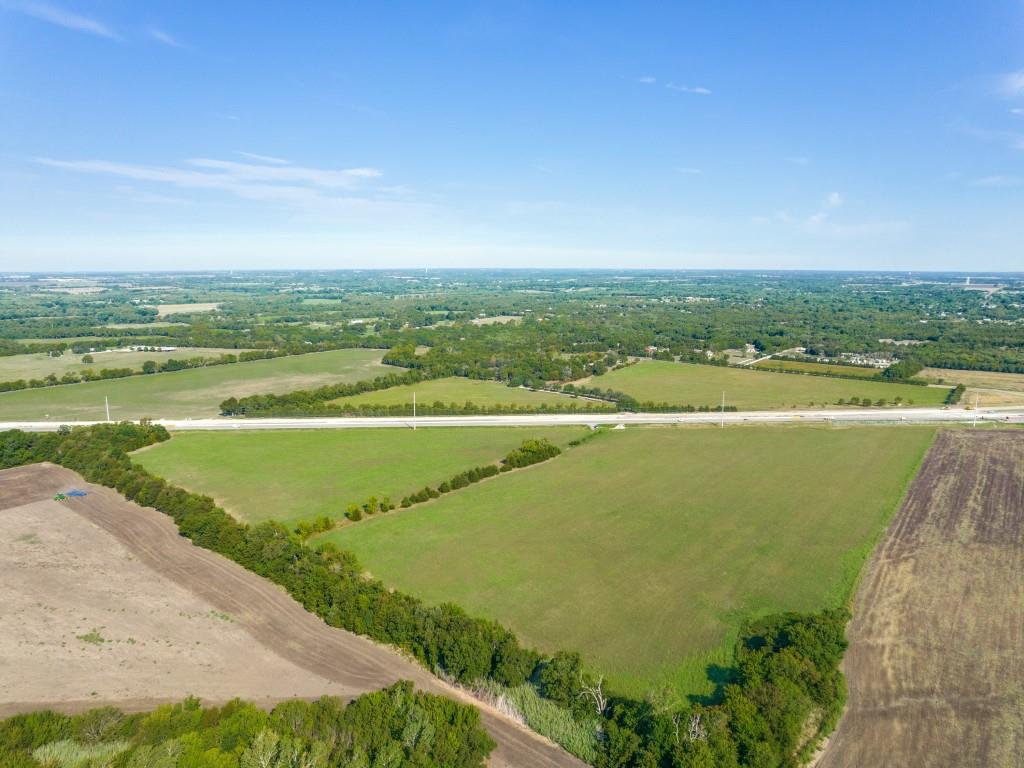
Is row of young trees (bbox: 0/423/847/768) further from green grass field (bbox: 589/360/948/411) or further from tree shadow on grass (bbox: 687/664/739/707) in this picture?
green grass field (bbox: 589/360/948/411)

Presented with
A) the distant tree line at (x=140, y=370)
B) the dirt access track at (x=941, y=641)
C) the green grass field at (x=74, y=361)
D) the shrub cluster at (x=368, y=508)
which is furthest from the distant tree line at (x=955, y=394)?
the green grass field at (x=74, y=361)

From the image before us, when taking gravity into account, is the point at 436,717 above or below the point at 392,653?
above

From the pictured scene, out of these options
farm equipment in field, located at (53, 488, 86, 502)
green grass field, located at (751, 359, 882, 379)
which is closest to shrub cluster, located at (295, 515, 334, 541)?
farm equipment in field, located at (53, 488, 86, 502)

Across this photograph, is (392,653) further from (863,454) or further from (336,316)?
(336,316)

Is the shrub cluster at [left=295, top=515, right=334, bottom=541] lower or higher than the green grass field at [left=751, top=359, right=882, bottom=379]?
lower

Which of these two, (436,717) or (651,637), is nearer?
(436,717)

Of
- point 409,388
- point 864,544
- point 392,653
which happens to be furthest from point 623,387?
point 392,653

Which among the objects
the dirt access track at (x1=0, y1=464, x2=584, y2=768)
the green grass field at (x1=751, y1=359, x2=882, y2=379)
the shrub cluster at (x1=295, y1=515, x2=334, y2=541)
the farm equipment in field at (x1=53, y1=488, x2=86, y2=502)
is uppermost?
the green grass field at (x1=751, y1=359, x2=882, y2=379)

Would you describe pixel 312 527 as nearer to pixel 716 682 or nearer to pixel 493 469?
pixel 493 469
